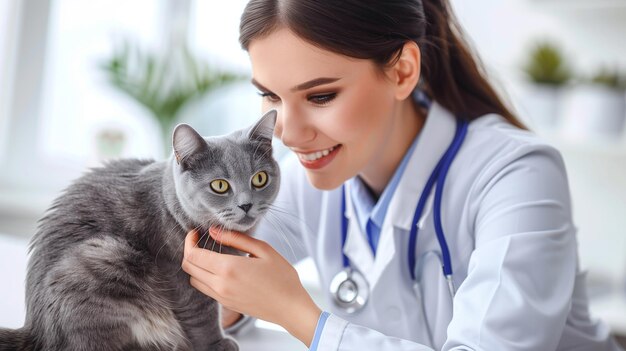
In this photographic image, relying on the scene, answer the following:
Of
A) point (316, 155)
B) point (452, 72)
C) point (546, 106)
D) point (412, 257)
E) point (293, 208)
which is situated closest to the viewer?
point (316, 155)

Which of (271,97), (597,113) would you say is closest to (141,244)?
(271,97)

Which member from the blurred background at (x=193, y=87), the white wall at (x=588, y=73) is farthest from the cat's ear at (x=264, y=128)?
the white wall at (x=588, y=73)

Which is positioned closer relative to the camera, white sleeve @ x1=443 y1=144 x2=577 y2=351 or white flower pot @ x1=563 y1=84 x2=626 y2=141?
white sleeve @ x1=443 y1=144 x2=577 y2=351

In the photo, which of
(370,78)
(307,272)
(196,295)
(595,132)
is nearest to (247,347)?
(196,295)

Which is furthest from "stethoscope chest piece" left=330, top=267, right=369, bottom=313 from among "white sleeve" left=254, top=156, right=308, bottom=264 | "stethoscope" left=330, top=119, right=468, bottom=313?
"white sleeve" left=254, top=156, right=308, bottom=264

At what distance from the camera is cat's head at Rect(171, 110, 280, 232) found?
866 millimetres

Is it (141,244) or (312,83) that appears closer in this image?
(141,244)

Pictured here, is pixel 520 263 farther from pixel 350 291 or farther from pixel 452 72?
pixel 452 72

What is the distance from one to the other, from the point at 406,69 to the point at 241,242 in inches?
17.4

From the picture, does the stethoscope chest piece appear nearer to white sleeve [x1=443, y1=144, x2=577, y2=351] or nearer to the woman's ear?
white sleeve [x1=443, y1=144, x2=577, y2=351]

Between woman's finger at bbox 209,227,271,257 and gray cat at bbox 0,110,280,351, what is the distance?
16 millimetres

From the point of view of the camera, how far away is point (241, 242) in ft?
3.01

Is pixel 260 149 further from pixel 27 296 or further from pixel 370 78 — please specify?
pixel 27 296

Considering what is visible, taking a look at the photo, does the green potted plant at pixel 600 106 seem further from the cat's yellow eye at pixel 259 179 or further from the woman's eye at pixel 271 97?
the cat's yellow eye at pixel 259 179
